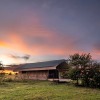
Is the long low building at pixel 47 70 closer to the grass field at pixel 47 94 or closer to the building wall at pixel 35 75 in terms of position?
the building wall at pixel 35 75

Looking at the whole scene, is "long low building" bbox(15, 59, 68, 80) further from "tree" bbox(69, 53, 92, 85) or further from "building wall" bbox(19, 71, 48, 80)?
"tree" bbox(69, 53, 92, 85)

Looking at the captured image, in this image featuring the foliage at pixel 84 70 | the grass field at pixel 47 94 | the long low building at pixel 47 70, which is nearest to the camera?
the grass field at pixel 47 94

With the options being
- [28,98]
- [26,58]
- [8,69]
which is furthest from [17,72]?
[28,98]

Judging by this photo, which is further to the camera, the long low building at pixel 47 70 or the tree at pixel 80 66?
the long low building at pixel 47 70

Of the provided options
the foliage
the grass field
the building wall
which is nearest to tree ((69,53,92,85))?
the foliage

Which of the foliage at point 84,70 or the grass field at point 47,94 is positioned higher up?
the foliage at point 84,70

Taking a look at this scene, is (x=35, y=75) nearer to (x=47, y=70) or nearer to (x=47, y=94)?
(x=47, y=70)

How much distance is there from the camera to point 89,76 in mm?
31594

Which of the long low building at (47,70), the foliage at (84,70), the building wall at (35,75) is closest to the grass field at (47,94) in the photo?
the foliage at (84,70)

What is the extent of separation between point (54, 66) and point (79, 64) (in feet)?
51.5

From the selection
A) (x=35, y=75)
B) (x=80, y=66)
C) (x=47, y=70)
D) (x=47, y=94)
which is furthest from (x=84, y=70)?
(x=35, y=75)

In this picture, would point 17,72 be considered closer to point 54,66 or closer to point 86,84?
point 54,66

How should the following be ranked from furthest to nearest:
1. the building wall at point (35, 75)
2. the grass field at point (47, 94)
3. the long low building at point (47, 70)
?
1. the building wall at point (35, 75)
2. the long low building at point (47, 70)
3. the grass field at point (47, 94)

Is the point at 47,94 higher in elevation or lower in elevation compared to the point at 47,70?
lower
